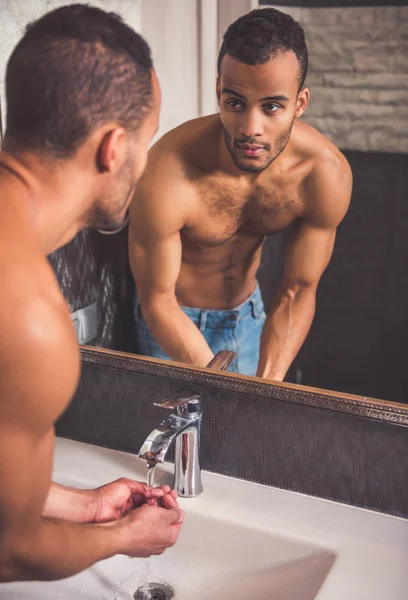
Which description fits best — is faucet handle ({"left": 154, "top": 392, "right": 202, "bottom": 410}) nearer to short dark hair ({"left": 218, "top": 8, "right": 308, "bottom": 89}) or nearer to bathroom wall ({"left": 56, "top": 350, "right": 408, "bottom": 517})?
bathroom wall ({"left": 56, "top": 350, "right": 408, "bottom": 517})

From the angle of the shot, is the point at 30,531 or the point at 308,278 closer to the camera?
the point at 30,531

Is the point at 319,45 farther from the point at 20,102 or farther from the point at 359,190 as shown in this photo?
the point at 20,102

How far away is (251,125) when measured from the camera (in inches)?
41.4

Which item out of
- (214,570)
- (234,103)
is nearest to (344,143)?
(234,103)

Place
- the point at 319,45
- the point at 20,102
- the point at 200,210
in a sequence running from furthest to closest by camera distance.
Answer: the point at 200,210
the point at 319,45
the point at 20,102

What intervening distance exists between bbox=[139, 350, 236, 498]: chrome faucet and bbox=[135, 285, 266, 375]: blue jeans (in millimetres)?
16

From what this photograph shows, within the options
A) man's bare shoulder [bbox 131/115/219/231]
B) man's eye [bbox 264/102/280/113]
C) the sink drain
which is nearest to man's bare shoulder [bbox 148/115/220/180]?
man's bare shoulder [bbox 131/115/219/231]

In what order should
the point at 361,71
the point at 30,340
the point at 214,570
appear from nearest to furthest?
the point at 30,340 → the point at 361,71 → the point at 214,570

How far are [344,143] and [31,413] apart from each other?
1.99ft

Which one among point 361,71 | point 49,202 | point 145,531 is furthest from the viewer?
point 361,71

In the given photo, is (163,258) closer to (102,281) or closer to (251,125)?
(102,281)

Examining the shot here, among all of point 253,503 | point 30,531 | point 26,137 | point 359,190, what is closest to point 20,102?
point 26,137

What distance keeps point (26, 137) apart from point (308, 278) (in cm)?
54

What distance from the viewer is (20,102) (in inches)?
28.7
